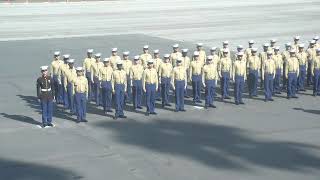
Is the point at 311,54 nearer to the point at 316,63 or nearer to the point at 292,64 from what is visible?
the point at 316,63

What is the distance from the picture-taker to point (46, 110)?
16.2 meters

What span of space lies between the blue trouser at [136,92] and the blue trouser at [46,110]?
9.30 ft

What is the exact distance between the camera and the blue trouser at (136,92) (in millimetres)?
18000

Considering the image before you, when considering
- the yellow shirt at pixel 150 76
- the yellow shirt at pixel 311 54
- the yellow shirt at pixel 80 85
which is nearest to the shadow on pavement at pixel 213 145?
the yellow shirt at pixel 80 85

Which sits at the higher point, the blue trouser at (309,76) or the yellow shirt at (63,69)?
the yellow shirt at (63,69)

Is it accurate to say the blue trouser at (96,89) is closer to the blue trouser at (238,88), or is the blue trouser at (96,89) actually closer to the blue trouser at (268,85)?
the blue trouser at (238,88)

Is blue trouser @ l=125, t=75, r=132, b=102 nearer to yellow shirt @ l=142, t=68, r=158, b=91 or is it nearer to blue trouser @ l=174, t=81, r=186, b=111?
yellow shirt @ l=142, t=68, r=158, b=91

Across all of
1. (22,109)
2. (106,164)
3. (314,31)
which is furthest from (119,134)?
(314,31)

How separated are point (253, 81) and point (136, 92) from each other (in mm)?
4166

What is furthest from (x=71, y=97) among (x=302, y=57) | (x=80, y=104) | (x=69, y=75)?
(x=302, y=57)

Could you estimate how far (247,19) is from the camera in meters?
43.7

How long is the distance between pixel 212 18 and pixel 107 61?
27.7m

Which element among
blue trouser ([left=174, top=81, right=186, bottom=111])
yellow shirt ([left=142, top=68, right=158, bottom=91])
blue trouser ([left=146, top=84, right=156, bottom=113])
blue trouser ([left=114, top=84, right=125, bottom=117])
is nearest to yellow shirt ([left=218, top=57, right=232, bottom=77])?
blue trouser ([left=174, top=81, right=186, bottom=111])

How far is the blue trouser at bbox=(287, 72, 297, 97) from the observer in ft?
63.8
